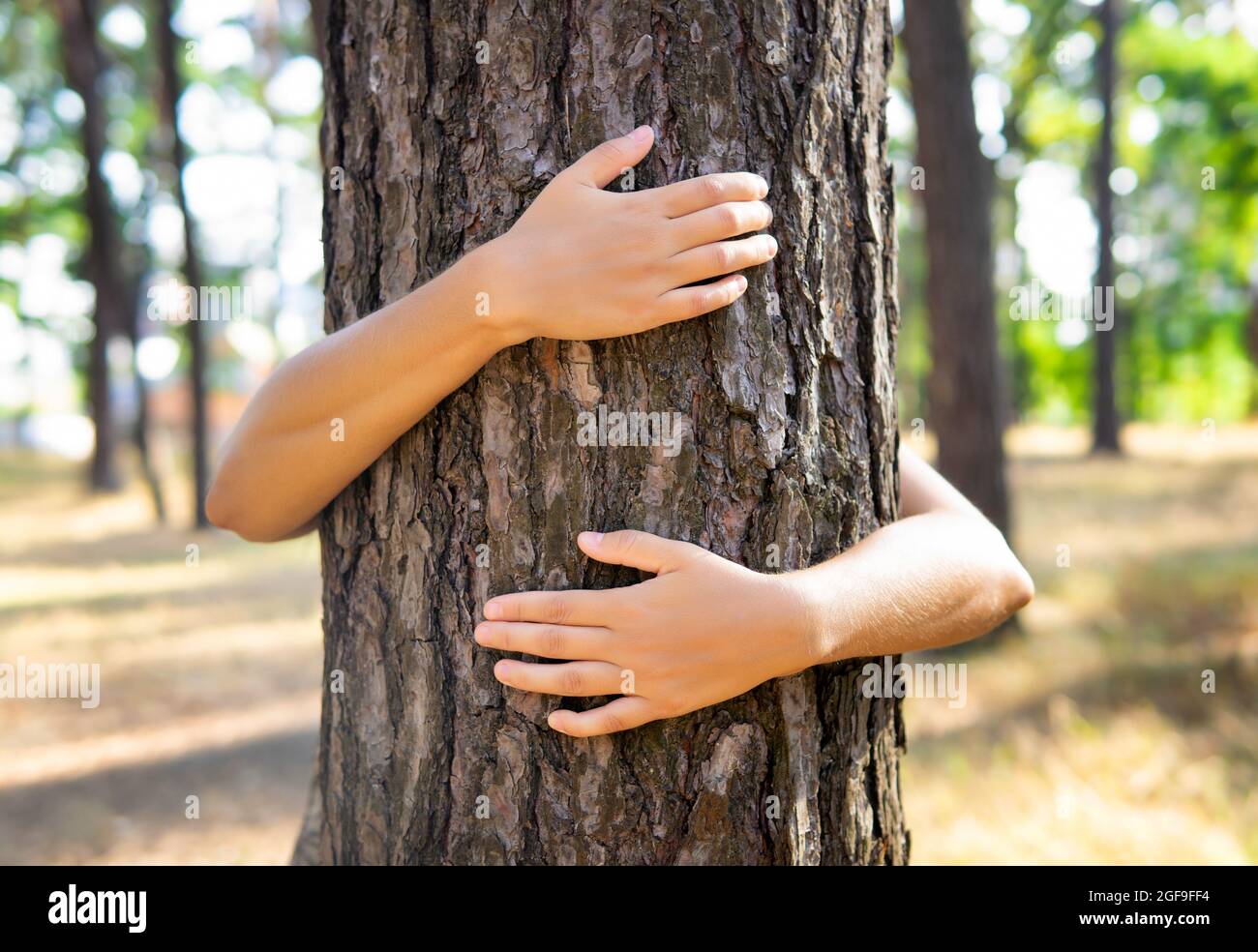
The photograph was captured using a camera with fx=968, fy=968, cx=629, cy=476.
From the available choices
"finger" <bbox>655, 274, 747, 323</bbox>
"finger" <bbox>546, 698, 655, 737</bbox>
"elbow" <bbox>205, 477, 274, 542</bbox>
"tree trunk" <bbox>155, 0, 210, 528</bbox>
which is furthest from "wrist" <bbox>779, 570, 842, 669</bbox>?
"tree trunk" <bbox>155, 0, 210, 528</bbox>

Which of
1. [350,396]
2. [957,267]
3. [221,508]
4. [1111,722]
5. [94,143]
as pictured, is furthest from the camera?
[94,143]

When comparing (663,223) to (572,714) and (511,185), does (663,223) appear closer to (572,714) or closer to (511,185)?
(511,185)

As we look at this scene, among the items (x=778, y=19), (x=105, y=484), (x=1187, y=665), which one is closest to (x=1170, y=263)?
(x=1187, y=665)

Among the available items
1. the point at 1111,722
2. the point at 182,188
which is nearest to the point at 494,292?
the point at 1111,722

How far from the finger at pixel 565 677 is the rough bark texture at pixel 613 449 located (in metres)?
0.08

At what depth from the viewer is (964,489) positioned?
6.98 m

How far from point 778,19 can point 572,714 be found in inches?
46.8

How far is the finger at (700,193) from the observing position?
148 cm

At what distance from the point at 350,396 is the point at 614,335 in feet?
1.47

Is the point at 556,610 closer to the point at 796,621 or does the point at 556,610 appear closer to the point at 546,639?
the point at 546,639

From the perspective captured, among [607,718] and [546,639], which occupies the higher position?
[546,639]

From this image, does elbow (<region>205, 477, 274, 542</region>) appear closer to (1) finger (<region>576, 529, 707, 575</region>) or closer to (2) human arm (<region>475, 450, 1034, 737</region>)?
(2) human arm (<region>475, 450, 1034, 737</region>)
